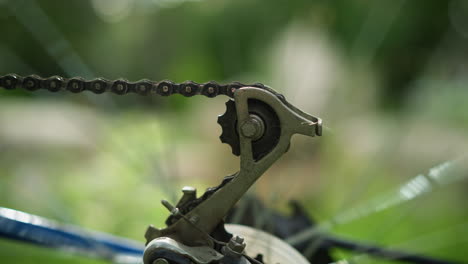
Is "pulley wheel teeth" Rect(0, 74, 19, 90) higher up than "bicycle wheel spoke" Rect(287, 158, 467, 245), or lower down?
lower down

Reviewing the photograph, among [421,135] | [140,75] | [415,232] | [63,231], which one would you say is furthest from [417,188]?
[140,75]

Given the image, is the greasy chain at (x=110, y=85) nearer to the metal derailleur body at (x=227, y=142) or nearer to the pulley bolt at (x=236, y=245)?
the metal derailleur body at (x=227, y=142)

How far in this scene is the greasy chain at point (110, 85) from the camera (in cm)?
48

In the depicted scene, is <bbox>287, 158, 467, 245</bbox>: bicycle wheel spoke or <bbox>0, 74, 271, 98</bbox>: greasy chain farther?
<bbox>287, 158, 467, 245</bbox>: bicycle wheel spoke

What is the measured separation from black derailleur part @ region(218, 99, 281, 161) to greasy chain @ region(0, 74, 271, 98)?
3 centimetres

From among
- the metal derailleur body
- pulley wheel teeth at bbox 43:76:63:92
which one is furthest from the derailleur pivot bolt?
pulley wheel teeth at bbox 43:76:63:92

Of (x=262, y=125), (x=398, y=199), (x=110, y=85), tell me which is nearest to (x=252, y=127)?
(x=262, y=125)

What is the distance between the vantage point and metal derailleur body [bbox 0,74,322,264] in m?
0.44

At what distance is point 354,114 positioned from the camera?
2.65 metres

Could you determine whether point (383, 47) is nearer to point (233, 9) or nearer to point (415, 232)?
point (233, 9)

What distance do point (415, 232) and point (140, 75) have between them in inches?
77.6

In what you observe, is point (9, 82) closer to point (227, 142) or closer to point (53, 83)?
point (53, 83)

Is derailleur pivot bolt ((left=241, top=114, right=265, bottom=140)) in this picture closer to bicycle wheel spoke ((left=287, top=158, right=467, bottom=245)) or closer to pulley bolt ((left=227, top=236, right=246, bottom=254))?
pulley bolt ((left=227, top=236, right=246, bottom=254))

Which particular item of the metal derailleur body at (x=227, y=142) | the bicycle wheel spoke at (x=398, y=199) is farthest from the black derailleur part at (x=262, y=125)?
the bicycle wheel spoke at (x=398, y=199)
